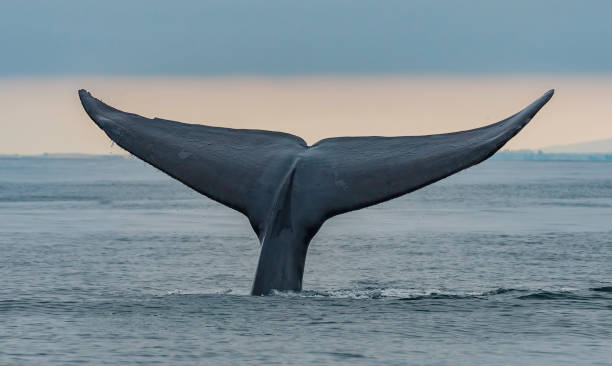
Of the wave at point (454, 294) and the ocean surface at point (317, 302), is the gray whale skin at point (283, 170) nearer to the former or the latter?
the ocean surface at point (317, 302)

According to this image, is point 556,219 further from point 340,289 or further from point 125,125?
point 125,125

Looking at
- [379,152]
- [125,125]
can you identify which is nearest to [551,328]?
[379,152]

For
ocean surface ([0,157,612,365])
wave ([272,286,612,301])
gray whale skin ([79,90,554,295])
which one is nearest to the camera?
ocean surface ([0,157,612,365])

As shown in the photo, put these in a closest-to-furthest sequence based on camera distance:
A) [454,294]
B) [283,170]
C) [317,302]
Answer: [283,170], [317,302], [454,294]

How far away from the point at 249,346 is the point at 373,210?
115ft

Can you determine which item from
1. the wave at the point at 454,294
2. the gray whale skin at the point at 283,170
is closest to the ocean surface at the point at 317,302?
the wave at the point at 454,294

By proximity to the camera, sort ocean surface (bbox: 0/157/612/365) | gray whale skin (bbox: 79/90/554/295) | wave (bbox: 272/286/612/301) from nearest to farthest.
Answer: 1. ocean surface (bbox: 0/157/612/365)
2. gray whale skin (bbox: 79/90/554/295)
3. wave (bbox: 272/286/612/301)

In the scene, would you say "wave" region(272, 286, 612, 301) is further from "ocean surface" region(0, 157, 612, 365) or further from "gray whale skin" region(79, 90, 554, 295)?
"gray whale skin" region(79, 90, 554, 295)

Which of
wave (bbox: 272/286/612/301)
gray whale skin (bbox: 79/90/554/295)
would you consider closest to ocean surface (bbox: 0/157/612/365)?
wave (bbox: 272/286/612/301)

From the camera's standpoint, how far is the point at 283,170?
38.2ft

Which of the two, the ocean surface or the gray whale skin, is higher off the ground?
the gray whale skin

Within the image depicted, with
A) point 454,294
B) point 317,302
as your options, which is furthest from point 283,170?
point 454,294

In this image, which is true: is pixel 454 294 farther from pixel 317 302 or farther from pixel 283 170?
pixel 283 170

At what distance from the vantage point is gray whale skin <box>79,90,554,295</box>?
10992 millimetres
